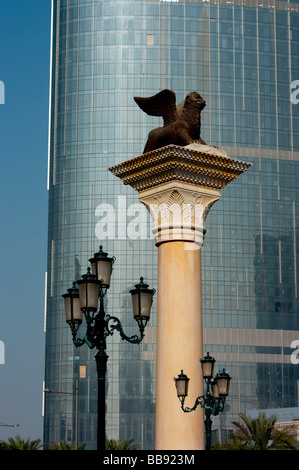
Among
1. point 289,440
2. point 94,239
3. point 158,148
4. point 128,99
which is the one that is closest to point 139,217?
point 94,239

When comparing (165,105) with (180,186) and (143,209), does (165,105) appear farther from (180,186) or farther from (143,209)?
(143,209)

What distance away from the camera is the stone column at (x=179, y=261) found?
1702 cm

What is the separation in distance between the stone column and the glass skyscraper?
93.1 metres

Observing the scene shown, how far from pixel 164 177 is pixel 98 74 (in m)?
108

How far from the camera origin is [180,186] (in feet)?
58.2

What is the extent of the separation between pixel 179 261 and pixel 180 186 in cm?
132

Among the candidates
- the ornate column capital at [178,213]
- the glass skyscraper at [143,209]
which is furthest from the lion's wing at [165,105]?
the glass skyscraper at [143,209]

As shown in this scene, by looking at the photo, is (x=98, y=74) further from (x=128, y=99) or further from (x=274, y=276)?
(x=274, y=276)

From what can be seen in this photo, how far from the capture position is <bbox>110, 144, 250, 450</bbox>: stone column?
17016mm

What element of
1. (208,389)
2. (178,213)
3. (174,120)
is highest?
(174,120)

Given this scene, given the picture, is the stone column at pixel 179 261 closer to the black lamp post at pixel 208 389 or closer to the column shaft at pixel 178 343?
the column shaft at pixel 178 343

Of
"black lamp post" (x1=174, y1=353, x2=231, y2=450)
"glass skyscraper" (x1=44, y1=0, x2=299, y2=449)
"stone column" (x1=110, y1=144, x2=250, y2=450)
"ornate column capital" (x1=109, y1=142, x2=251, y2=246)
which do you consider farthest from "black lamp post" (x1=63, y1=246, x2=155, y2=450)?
"glass skyscraper" (x1=44, y1=0, x2=299, y2=449)

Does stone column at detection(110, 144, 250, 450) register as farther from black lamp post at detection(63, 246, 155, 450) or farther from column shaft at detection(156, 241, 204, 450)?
black lamp post at detection(63, 246, 155, 450)

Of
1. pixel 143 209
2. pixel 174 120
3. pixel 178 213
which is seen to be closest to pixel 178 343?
pixel 178 213
